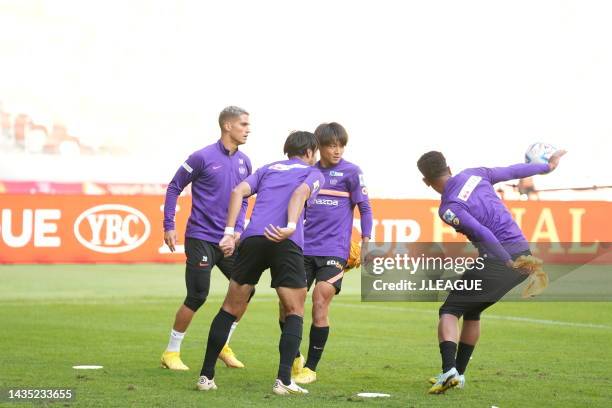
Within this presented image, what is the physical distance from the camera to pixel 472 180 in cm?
845

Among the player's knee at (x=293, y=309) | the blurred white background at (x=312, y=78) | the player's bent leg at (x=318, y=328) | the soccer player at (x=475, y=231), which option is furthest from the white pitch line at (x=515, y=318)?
the blurred white background at (x=312, y=78)

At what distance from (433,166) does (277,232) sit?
129 cm

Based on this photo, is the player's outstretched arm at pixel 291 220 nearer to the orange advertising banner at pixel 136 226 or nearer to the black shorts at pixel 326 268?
the black shorts at pixel 326 268

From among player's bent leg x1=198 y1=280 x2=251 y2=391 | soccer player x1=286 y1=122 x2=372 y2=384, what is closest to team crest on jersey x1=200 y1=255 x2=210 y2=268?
soccer player x1=286 y1=122 x2=372 y2=384

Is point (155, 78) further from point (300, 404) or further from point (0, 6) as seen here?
point (300, 404)

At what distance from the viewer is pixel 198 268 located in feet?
32.2

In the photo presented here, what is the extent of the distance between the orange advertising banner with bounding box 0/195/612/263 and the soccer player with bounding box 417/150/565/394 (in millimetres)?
12945

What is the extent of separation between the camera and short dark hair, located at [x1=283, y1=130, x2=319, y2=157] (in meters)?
8.40

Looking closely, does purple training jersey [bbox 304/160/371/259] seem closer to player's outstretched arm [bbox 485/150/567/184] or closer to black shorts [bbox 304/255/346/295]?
black shorts [bbox 304/255/346/295]

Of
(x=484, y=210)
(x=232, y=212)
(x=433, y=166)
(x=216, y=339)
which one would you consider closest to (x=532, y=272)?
(x=484, y=210)

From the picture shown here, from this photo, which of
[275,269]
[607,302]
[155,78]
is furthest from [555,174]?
[275,269]

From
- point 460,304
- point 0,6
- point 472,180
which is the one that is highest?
point 0,6

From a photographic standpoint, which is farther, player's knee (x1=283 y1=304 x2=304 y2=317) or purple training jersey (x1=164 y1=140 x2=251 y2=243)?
purple training jersey (x1=164 y1=140 x2=251 y2=243)

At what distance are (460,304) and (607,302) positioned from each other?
31.1 feet
